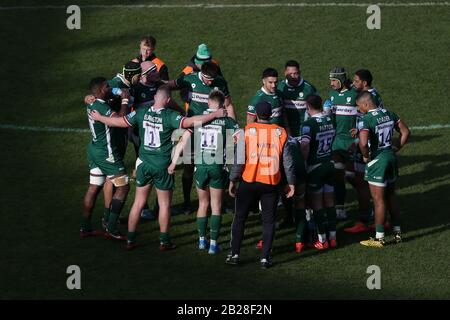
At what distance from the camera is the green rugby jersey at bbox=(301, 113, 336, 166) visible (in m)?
18.3

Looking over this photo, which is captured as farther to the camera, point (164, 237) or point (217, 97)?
point (164, 237)

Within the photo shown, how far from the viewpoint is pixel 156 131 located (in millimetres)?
18078

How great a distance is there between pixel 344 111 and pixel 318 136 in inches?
79.1

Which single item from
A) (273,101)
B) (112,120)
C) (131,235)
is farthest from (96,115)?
(273,101)

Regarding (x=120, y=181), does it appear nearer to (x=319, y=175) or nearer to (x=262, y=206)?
(x=262, y=206)

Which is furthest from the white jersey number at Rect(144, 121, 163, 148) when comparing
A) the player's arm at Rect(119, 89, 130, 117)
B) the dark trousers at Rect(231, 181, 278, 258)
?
the dark trousers at Rect(231, 181, 278, 258)

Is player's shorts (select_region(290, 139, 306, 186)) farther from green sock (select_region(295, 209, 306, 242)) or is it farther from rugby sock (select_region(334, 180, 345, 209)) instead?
rugby sock (select_region(334, 180, 345, 209))

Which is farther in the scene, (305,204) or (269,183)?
(305,204)

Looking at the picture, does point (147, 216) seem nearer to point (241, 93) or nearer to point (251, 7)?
point (241, 93)

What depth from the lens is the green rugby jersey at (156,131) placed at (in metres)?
18.0

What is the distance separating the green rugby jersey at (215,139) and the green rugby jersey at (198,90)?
168 centimetres

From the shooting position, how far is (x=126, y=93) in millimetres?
19406

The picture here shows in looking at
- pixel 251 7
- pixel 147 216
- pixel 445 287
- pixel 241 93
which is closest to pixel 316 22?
pixel 251 7

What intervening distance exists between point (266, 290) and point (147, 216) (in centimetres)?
382
